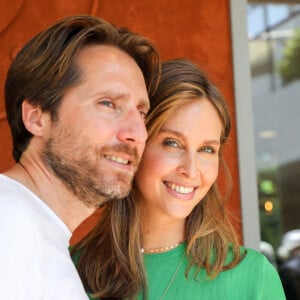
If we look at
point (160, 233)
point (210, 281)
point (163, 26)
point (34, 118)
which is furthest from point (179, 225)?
point (163, 26)

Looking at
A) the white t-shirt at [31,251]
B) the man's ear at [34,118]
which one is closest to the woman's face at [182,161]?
the man's ear at [34,118]

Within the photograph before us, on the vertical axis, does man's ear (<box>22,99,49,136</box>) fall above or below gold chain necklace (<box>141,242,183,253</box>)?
above

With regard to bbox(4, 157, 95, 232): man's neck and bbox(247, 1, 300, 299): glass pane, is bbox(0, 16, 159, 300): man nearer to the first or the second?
→ bbox(4, 157, 95, 232): man's neck

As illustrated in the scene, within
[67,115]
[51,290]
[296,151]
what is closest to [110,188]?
[67,115]

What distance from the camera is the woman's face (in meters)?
2.43

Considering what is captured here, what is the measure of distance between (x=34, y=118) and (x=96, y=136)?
18 centimetres

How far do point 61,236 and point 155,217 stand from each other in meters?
0.64

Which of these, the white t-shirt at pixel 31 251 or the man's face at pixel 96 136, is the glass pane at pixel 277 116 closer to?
the man's face at pixel 96 136

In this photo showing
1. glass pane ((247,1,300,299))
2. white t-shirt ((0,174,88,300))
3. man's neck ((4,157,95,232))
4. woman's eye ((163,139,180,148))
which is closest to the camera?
white t-shirt ((0,174,88,300))

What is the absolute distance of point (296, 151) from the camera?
5.64 m

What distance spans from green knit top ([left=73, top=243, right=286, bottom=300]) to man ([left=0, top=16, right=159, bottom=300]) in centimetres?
46

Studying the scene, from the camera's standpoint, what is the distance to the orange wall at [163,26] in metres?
4.48

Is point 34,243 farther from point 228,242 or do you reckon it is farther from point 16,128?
point 228,242

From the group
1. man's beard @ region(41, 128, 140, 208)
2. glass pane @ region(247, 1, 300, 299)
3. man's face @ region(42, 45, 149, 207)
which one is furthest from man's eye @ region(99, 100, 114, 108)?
glass pane @ region(247, 1, 300, 299)
